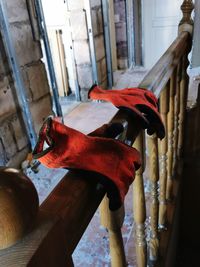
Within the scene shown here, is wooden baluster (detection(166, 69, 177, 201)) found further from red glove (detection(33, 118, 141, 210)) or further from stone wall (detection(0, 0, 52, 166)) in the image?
stone wall (detection(0, 0, 52, 166))

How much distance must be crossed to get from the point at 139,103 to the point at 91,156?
26cm

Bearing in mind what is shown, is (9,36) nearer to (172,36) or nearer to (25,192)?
(25,192)

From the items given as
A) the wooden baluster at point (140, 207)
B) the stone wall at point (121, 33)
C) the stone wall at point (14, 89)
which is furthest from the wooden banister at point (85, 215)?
the stone wall at point (121, 33)

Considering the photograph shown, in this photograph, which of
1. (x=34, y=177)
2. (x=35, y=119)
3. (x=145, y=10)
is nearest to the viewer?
(x=34, y=177)

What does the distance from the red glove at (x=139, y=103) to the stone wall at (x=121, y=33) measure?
14.7ft

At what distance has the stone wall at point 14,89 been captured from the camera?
6.50 ft

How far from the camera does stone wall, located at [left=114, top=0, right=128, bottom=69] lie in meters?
4.73

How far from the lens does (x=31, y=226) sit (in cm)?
30

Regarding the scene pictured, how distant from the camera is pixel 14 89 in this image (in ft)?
6.82

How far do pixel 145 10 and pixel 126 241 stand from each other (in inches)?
150

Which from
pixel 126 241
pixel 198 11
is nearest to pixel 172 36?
pixel 198 11

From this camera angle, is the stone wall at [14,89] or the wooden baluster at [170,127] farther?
the stone wall at [14,89]

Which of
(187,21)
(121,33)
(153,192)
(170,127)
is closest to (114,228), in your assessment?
(153,192)

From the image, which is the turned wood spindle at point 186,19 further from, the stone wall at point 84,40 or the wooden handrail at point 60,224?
the stone wall at point 84,40
